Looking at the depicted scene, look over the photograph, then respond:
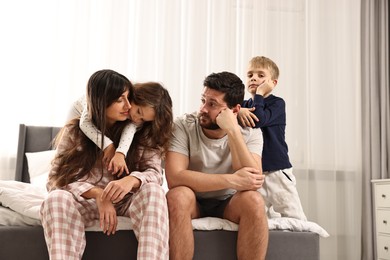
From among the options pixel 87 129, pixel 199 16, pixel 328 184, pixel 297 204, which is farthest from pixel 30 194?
pixel 328 184

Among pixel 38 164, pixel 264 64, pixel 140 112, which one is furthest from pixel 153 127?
pixel 38 164

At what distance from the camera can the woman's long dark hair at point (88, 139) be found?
2.01 m

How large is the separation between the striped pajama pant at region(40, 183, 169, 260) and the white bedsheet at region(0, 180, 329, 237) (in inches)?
6.5

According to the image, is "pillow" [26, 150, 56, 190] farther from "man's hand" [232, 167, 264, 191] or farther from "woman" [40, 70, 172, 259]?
"man's hand" [232, 167, 264, 191]

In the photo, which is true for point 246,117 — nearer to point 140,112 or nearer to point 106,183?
point 140,112

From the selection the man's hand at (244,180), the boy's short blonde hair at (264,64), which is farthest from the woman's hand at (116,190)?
the boy's short blonde hair at (264,64)

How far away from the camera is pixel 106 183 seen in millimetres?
2084

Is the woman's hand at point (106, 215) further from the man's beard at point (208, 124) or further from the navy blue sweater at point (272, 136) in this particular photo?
the navy blue sweater at point (272, 136)

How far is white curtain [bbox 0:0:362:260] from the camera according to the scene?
3592 mm

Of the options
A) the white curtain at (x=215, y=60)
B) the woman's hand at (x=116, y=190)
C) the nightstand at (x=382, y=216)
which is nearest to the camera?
the woman's hand at (x=116, y=190)

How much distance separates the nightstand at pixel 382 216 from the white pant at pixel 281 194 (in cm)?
123

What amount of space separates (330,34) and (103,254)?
279cm

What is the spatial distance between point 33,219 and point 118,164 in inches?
16.9

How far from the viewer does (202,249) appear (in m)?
2.10
